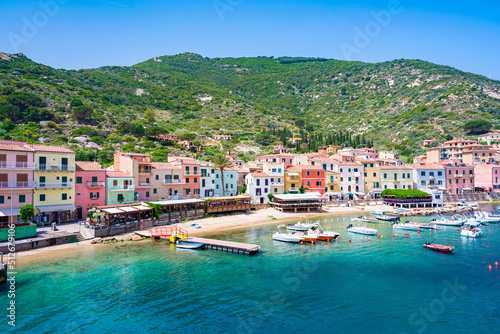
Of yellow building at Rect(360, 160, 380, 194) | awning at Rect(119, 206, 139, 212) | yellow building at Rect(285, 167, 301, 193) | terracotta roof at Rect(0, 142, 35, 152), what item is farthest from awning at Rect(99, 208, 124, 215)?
yellow building at Rect(360, 160, 380, 194)

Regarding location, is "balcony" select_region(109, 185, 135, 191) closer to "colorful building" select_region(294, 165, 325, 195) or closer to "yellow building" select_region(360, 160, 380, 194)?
"colorful building" select_region(294, 165, 325, 195)

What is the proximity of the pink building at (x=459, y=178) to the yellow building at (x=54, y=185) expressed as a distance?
81743mm

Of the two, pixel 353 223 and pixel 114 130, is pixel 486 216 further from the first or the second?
pixel 114 130

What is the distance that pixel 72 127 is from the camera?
3880 inches

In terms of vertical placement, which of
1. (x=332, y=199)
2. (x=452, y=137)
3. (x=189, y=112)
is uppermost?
(x=189, y=112)

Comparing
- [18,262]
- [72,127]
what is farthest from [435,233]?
[72,127]

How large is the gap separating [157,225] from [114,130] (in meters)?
72.5

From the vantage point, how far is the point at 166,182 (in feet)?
175

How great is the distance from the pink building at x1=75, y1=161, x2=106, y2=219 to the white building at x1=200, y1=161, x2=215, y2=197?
1836 centimetres

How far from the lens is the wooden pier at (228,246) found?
33375mm

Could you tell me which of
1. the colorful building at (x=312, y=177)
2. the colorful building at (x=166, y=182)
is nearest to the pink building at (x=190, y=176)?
the colorful building at (x=166, y=182)

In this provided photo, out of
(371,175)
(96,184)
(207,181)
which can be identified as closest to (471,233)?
(371,175)

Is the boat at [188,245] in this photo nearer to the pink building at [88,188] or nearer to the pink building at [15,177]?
the pink building at [88,188]

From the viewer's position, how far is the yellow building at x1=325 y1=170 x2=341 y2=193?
230ft
